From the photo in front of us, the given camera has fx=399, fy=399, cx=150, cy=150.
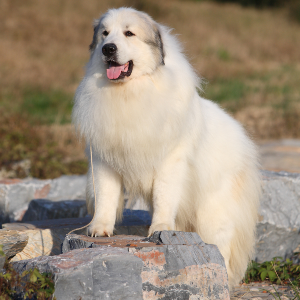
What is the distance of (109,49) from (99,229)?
1.34 metres

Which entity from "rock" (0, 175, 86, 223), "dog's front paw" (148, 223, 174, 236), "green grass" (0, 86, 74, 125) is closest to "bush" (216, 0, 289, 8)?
"green grass" (0, 86, 74, 125)

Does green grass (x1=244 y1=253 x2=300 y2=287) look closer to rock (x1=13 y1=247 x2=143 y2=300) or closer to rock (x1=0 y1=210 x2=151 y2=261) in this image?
rock (x1=0 y1=210 x2=151 y2=261)

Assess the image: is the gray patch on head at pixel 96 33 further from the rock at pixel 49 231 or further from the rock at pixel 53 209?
the rock at pixel 53 209

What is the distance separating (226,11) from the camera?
81.0 feet

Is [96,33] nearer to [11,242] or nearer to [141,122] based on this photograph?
[141,122]

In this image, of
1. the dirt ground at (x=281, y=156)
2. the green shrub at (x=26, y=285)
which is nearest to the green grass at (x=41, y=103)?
the dirt ground at (x=281, y=156)

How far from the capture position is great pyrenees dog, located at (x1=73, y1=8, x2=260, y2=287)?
9.96ft

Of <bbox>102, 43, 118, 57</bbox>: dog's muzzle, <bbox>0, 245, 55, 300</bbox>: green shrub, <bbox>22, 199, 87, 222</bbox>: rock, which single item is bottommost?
<bbox>22, 199, 87, 222</bbox>: rock

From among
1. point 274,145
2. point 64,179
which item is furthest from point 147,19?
point 274,145

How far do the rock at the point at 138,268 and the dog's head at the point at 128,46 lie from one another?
4.07 ft

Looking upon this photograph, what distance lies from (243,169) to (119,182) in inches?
45.5

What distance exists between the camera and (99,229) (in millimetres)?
3014

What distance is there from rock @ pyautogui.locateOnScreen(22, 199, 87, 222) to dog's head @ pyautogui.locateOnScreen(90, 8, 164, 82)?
7.36 feet

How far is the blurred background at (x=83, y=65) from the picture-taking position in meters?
7.70
